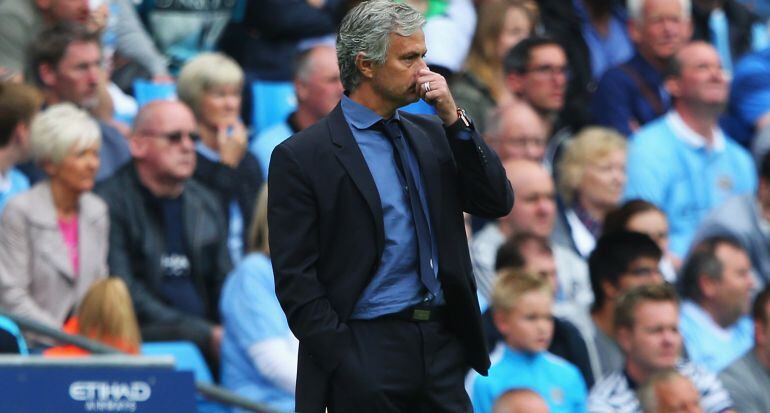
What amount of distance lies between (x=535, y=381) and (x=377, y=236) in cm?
321

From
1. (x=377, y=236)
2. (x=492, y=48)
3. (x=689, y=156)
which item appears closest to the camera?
(x=377, y=236)

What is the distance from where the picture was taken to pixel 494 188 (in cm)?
471

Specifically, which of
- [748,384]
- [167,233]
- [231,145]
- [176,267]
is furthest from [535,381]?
[231,145]

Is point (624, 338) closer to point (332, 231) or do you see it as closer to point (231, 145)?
point (231, 145)

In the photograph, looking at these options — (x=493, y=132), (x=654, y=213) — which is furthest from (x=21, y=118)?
(x=654, y=213)

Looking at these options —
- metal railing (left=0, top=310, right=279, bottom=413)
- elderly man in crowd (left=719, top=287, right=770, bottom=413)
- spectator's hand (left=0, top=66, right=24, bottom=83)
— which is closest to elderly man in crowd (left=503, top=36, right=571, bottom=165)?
elderly man in crowd (left=719, top=287, right=770, bottom=413)

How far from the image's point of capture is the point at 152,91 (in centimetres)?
991

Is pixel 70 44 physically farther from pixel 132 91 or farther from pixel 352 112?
pixel 352 112

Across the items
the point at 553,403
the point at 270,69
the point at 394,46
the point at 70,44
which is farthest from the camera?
the point at 270,69

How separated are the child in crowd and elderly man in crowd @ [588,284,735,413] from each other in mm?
125

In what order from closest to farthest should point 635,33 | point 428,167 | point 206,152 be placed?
point 428,167 → point 206,152 → point 635,33

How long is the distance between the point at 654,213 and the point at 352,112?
15.4 ft

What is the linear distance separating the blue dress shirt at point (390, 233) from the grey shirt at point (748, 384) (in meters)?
3.89

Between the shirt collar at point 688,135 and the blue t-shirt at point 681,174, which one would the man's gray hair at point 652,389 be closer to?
the blue t-shirt at point 681,174
